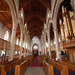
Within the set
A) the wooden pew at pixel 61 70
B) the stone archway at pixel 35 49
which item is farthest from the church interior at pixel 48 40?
the stone archway at pixel 35 49

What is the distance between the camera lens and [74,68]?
3.05m

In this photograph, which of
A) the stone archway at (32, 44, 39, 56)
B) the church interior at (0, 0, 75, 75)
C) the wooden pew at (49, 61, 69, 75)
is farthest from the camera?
the stone archway at (32, 44, 39, 56)

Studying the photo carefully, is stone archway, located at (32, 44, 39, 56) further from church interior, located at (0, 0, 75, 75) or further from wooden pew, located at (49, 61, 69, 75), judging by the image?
wooden pew, located at (49, 61, 69, 75)

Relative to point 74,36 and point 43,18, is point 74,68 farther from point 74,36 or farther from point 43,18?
point 43,18

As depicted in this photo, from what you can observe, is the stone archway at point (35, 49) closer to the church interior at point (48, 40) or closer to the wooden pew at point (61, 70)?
the church interior at point (48, 40)

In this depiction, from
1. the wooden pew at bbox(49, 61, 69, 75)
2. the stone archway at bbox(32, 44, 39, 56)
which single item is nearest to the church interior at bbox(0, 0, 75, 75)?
the wooden pew at bbox(49, 61, 69, 75)

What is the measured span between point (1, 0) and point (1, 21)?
17.0 ft

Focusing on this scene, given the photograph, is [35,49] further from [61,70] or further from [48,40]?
[61,70]

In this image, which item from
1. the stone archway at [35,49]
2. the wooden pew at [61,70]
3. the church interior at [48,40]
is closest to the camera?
the wooden pew at [61,70]

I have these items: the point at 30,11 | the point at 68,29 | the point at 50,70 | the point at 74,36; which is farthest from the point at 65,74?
the point at 30,11

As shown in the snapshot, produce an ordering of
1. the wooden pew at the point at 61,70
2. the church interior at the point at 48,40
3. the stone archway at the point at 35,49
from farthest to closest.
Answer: the stone archway at the point at 35,49 < the church interior at the point at 48,40 < the wooden pew at the point at 61,70

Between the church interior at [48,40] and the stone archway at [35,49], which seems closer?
the church interior at [48,40]

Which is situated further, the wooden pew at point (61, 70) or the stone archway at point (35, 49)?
the stone archway at point (35, 49)

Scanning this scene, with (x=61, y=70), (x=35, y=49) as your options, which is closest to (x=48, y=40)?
(x=61, y=70)
